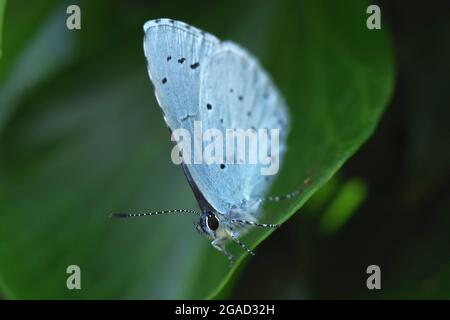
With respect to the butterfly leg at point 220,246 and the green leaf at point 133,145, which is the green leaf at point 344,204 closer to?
the green leaf at point 133,145

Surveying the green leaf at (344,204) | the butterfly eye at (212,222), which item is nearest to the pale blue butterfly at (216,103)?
the butterfly eye at (212,222)

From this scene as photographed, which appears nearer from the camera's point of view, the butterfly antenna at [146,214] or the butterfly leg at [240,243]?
the butterfly leg at [240,243]

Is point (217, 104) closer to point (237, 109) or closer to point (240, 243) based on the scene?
point (237, 109)

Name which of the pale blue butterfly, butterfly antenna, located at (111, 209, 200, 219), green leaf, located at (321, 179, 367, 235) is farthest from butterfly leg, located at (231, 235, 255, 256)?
green leaf, located at (321, 179, 367, 235)

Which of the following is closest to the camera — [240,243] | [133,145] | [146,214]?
[240,243]

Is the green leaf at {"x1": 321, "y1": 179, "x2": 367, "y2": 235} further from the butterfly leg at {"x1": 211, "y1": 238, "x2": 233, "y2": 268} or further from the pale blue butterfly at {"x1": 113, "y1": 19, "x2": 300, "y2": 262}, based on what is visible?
the butterfly leg at {"x1": 211, "y1": 238, "x2": 233, "y2": 268}

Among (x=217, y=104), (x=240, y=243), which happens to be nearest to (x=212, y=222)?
(x=240, y=243)
